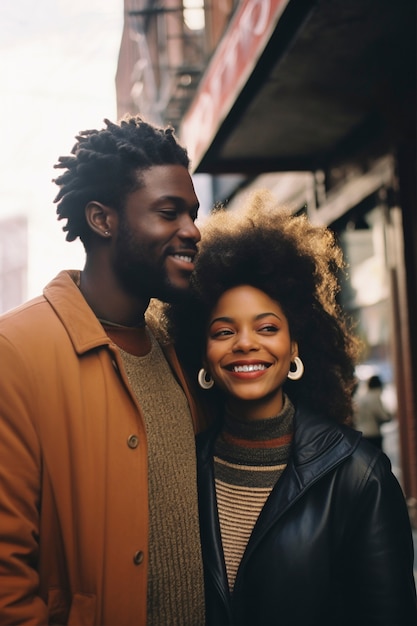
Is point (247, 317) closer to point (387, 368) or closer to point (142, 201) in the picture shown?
point (142, 201)

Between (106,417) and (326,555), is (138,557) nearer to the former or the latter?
(106,417)

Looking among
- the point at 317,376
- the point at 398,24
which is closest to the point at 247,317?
the point at 317,376

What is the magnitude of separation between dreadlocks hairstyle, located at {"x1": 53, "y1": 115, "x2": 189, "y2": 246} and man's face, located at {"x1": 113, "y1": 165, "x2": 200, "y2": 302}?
53mm

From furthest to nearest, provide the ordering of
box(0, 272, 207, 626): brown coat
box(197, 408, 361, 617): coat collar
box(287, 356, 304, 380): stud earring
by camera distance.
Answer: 1. box(287, 356, 304, 380): stud earring
2. box(197, 408, 361, 617): coat collar
3. box(0, 272, 207, 626): brown coat

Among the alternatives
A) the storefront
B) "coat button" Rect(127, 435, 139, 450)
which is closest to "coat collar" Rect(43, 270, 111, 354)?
"coat button" Rect(127, 435, 139, 450)

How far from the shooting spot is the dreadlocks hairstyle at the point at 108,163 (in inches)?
99.3

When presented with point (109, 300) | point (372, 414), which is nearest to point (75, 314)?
point (109, 300)

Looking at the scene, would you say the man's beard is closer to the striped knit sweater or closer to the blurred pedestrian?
the striped knit sweater

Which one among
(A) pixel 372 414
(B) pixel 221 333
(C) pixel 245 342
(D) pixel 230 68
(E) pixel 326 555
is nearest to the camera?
(E) pixel 326 555

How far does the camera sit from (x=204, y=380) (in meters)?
2.82

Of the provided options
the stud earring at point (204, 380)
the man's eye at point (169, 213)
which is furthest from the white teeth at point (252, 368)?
the man's eye at point (169, 213)

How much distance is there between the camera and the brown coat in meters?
2.05

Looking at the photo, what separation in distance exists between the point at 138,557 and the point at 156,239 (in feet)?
3.55

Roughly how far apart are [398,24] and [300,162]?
379 centimetres
